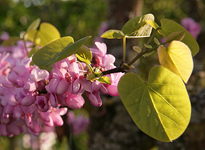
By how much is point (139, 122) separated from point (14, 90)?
26cm

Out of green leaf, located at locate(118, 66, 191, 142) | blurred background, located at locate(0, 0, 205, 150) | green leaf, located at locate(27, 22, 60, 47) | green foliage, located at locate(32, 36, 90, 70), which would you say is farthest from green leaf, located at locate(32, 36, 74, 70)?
blurred background, located at locate(0, 0, 205, 150)

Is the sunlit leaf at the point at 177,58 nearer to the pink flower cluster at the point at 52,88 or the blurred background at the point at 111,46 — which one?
the pink flower cluster at the point at 52,88

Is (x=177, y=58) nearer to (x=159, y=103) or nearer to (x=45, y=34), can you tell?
(x=159, y=103)

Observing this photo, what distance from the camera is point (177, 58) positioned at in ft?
1.01

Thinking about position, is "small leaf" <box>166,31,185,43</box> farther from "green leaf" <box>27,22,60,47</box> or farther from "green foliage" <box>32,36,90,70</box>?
"green leaf" <box>27,22,60,47</box>

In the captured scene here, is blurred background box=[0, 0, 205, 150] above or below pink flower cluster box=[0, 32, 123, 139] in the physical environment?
below

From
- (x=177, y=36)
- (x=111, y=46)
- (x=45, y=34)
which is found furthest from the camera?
(x=111, y=46)

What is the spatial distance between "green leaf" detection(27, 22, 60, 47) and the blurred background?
0.60m

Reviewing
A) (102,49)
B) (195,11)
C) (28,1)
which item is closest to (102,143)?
(102,49)

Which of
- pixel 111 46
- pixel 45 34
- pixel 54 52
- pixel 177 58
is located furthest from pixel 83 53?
pixel 111 46

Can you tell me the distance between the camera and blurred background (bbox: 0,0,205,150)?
95cm

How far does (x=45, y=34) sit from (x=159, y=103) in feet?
1.53

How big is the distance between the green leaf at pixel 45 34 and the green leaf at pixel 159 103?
1.30 feet

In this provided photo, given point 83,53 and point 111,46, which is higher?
point 83,53
